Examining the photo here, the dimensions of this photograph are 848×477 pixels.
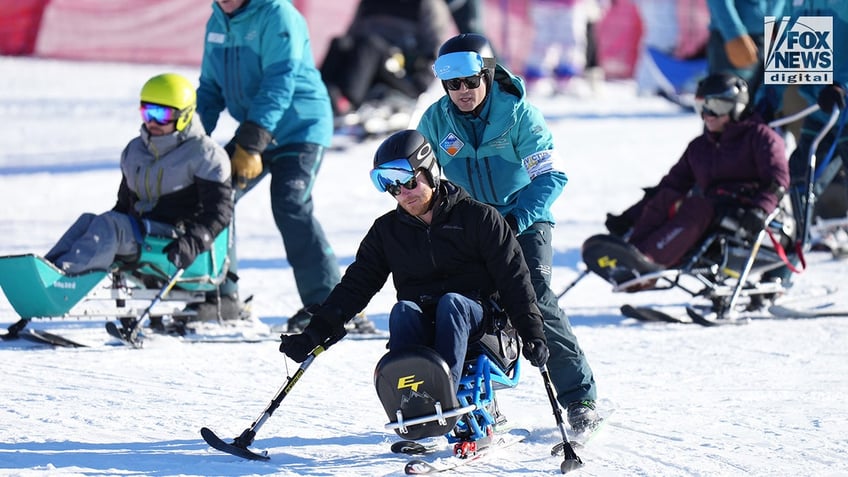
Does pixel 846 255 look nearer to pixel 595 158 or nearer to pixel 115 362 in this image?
pixel 595 158

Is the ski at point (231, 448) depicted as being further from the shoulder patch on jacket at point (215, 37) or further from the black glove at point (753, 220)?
the black glove at point (753, 220)

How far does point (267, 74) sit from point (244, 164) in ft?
1.83

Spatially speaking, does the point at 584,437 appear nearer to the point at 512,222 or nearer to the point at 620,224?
the point at 512,222

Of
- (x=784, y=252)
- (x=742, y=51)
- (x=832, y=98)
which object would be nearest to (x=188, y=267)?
(x=784, y=252)

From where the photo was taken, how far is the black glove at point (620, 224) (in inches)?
328

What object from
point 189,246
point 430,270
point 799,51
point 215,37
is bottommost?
point 189,246

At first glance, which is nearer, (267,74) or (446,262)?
(446,262)

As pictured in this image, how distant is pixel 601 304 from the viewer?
348 inches

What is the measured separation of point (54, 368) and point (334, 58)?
780cm

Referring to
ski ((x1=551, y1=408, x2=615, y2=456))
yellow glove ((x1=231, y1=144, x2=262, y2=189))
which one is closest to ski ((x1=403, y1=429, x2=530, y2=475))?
ski ((x1=551, y1=408, x2=615, y2=456))

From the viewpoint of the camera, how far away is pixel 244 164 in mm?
7531

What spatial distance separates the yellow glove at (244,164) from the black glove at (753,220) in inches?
107

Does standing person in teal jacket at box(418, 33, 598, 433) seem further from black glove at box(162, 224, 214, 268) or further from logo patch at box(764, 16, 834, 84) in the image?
logo patch at box(764, 16, 834, 84)

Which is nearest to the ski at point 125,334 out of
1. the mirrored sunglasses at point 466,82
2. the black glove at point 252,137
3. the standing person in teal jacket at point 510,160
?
the black glove at point 252,137
